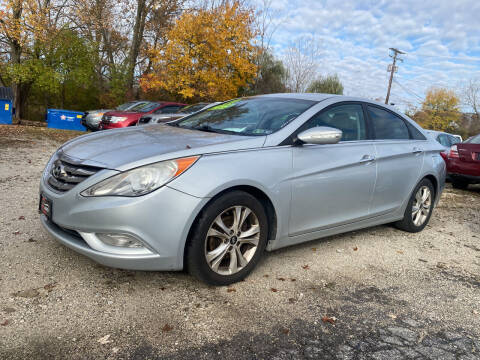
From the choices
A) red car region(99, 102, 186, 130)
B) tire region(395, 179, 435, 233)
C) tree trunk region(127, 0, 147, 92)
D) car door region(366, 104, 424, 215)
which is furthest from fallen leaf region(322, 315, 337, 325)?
tree trunk region(127, 0, 147, 92)

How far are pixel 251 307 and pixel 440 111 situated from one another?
57387mm

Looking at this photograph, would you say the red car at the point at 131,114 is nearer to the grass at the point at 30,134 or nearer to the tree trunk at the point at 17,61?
the grass at the point at 30,134

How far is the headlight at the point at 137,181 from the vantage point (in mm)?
2693

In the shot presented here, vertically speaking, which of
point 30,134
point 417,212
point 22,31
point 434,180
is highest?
point 22,31

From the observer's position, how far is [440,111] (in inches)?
2079

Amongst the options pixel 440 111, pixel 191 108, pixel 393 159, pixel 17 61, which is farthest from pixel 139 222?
pixel 440 111

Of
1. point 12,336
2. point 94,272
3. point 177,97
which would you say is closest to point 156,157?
point 94,272

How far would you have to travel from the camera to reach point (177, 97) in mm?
21406

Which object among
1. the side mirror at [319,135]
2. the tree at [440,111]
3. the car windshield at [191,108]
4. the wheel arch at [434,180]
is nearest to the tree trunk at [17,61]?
the car windshield at [191,108]

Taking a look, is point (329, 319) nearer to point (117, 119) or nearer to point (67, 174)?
point (67, 174)

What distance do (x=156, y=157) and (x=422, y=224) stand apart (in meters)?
3.87

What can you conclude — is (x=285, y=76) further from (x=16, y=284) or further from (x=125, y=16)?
(x=16, y=284)

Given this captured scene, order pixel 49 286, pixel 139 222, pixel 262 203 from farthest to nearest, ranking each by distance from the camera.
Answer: pixel 262 203 < pixel 49 286 < pixel 139 222

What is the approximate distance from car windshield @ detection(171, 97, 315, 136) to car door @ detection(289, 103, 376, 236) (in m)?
0.24
